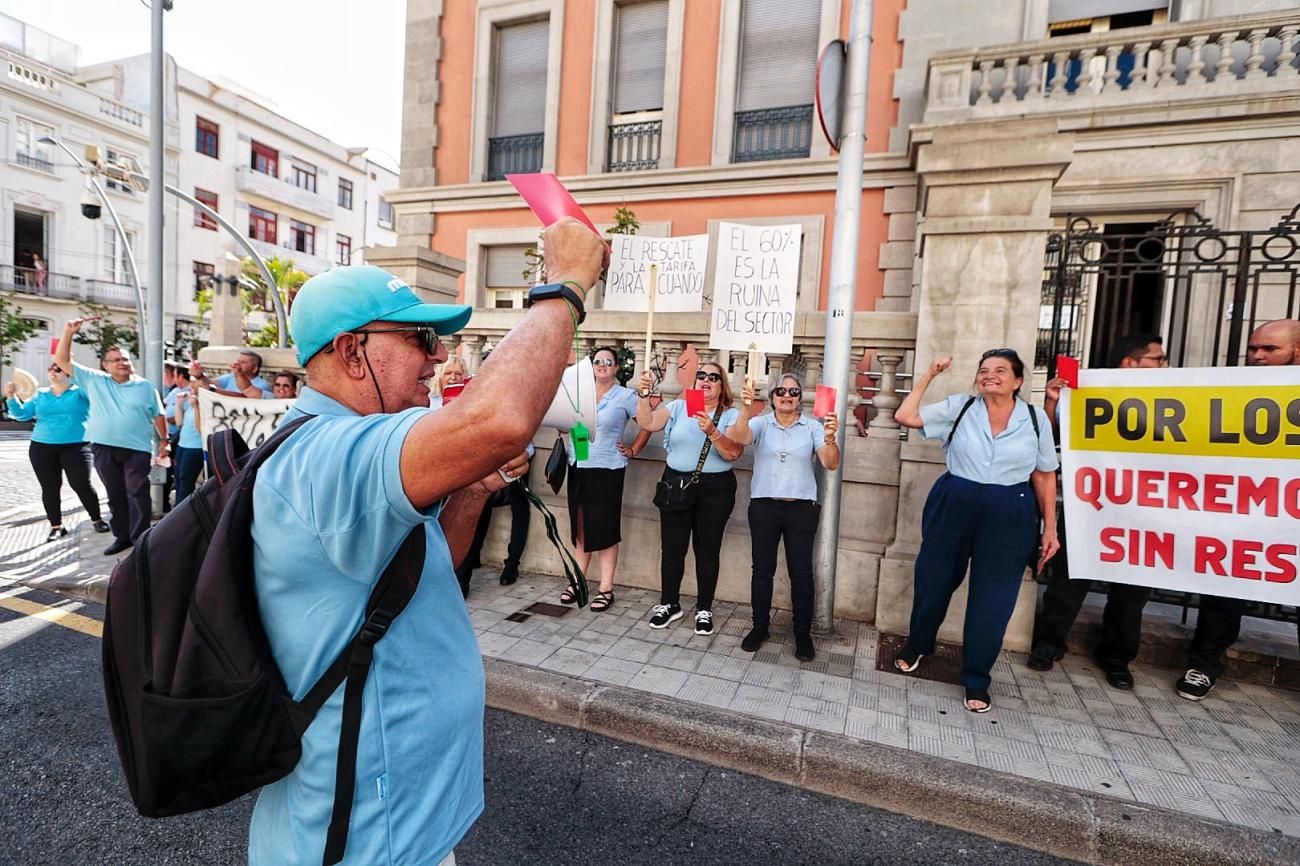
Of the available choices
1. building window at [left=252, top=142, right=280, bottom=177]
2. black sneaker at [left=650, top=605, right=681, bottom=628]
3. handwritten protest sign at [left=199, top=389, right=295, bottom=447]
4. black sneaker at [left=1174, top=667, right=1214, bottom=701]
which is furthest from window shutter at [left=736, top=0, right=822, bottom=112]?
building window at [left=252, top=142, right=280, bottom=177]

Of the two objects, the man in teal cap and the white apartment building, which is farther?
the white apartment building

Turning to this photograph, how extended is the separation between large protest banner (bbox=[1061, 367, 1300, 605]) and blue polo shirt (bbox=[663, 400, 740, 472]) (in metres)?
2.10

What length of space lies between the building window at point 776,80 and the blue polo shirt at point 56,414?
9.32 metres

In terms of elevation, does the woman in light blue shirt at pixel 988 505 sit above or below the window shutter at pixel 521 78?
below

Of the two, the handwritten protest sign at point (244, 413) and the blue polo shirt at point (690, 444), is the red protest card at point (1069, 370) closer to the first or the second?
the blue polo shirt at point (690, 444)

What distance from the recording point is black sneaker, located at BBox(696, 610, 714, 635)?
4.67 metres

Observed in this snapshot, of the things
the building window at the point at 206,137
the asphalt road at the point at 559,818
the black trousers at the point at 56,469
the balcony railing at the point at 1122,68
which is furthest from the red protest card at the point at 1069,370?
the building window at the point at 206,137

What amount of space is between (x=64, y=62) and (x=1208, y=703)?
48.6 m

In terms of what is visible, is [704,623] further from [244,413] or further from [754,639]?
[244,413]

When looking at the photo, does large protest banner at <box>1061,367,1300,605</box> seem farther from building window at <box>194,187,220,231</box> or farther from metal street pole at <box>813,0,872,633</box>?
building window at <box>194,187,220,231</box>

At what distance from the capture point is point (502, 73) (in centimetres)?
1241

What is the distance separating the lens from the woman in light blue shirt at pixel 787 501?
430 centimetres

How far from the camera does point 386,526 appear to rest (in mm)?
1081

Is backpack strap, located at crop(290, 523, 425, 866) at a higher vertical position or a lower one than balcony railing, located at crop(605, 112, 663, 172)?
lower
